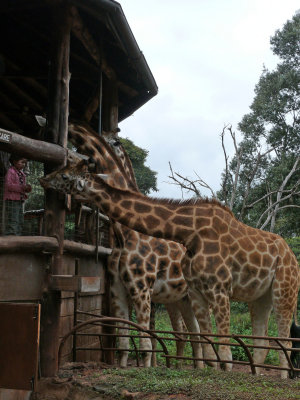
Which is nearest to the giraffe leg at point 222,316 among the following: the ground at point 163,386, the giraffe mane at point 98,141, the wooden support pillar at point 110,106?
the ground at point 163,386

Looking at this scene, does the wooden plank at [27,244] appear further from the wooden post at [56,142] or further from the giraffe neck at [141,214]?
the giraffe neck at [141,214]

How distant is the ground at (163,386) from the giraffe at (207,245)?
755mm

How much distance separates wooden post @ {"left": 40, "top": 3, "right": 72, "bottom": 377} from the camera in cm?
583

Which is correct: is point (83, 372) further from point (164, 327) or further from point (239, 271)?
point (164, 327)

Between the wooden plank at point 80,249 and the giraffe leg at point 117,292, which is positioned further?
the giraffe leg at point 117,292

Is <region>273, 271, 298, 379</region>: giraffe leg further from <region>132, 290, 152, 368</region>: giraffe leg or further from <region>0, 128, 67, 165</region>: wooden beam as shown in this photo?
<region>0, 128, 67, 165</region>: wooden beam

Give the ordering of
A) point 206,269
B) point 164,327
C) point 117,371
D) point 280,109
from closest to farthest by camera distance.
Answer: point 117,371 → point 206,269 → point 164,327 → point 280,109

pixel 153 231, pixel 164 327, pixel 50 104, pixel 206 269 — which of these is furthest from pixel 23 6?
pixel 164 327

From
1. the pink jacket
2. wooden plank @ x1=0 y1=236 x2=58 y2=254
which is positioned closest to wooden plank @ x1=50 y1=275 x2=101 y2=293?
wooden plank @ x1=0 y1=236 x2=58 y2=254

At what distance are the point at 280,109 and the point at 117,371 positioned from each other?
20.8 meters

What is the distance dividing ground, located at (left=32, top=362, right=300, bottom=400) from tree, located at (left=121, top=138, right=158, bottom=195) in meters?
24.0

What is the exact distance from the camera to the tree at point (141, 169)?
96.9 ft

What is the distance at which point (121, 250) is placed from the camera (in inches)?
291

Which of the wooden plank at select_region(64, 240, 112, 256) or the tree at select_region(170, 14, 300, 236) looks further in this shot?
the tree at select_region(170, 14, 300, 236)
